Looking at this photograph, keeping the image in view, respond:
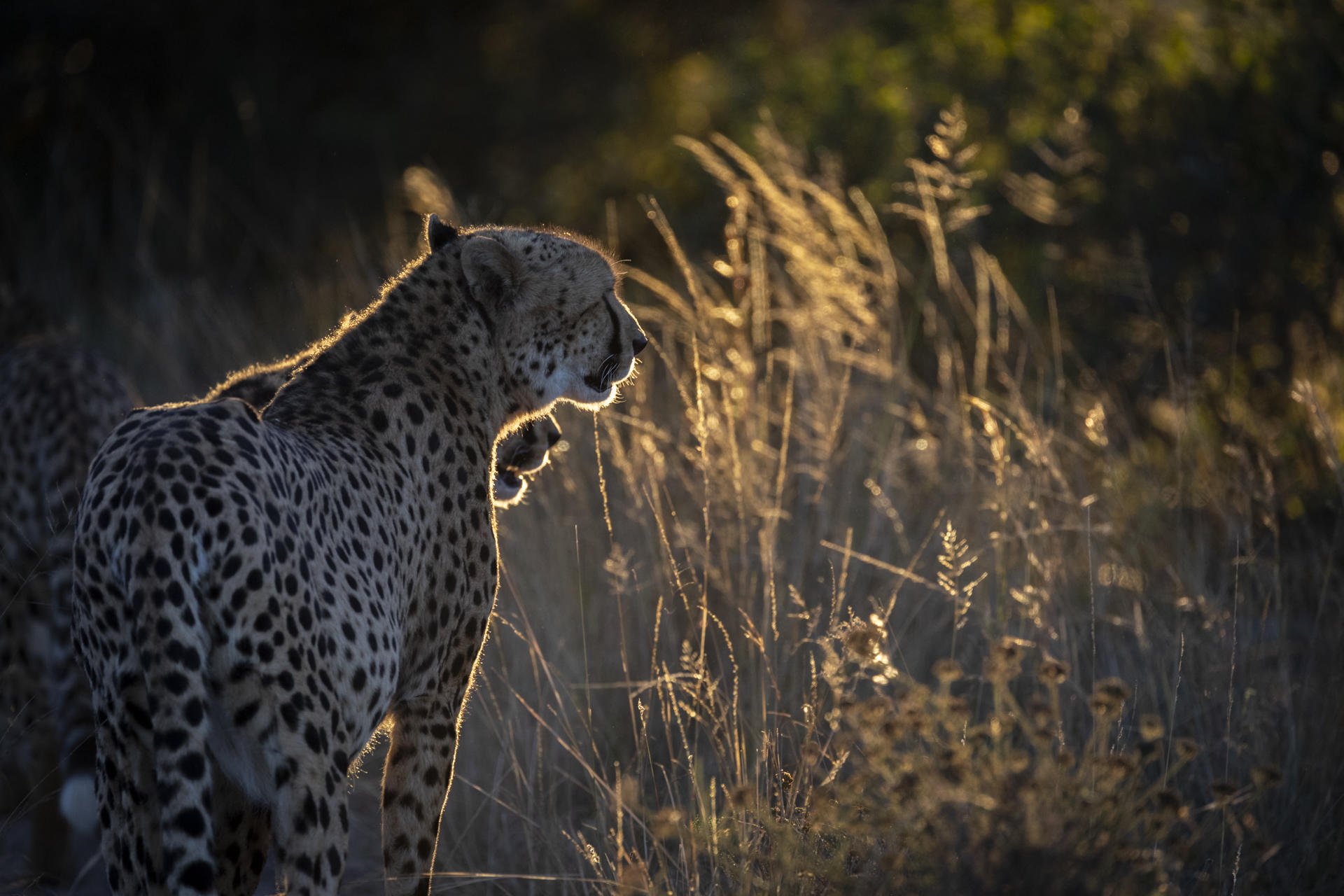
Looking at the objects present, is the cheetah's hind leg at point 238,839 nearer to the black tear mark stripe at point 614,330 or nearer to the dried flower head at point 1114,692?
the black tear mark stripe at point 614,330

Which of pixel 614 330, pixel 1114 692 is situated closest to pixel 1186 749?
pixel 1114 692

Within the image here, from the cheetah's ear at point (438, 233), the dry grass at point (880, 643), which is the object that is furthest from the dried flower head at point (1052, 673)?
the cheetah's ear at point (438, 233)

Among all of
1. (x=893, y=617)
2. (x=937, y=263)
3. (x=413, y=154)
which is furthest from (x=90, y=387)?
(x=413, y=154)

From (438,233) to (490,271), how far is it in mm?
229

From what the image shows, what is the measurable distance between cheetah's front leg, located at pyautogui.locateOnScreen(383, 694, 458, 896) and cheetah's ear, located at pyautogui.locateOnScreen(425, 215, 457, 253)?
1.26 metres

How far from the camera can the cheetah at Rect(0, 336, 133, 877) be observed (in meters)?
4.28

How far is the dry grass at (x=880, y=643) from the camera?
2.67 meters

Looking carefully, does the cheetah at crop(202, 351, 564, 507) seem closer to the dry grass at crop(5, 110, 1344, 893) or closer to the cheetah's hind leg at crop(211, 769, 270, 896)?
the dry grass at crop(5, 110, 1344, 893)

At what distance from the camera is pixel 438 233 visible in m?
3.80

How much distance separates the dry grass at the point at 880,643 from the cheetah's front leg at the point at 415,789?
0.37 meters

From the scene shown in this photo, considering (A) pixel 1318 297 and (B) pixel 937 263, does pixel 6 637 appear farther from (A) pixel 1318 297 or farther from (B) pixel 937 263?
(A) pixel 1318 297

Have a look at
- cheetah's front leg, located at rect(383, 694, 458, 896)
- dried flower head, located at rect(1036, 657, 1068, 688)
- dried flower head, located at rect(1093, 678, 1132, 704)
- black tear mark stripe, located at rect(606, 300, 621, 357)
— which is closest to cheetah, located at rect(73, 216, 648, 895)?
cheetah's front leg, located at rect(383, 694, 458, 896)

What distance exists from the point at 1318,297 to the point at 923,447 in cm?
276

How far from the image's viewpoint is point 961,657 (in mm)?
4637
